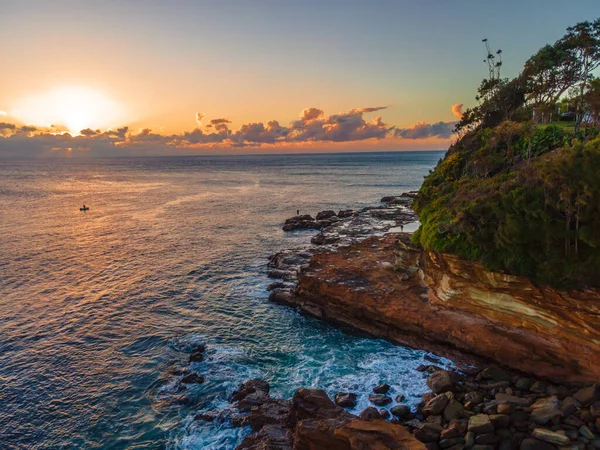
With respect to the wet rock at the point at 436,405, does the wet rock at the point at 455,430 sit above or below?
above

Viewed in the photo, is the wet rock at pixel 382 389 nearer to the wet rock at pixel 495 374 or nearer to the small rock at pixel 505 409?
the wet rock at pixel 495 374

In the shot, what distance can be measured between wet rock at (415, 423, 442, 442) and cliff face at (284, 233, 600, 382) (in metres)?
7.84

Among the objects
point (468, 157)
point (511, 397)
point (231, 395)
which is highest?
point (468, 157)

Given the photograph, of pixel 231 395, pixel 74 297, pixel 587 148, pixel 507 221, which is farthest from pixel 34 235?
pixel 587 148

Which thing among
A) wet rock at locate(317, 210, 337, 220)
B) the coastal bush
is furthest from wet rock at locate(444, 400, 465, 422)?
wet rock at locate(317, 210, 337, 220)

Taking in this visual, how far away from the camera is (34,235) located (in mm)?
57938

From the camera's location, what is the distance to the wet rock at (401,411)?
19.3m

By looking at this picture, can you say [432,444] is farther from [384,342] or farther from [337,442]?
[384,342]

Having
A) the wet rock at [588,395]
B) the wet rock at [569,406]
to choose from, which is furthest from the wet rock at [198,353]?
the wet rock at [588,395]

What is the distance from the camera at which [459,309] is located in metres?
24.7

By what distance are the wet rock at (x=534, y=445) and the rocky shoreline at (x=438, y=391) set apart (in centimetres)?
4

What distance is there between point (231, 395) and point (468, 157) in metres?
30.5

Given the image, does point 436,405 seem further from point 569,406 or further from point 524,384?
point 569,406

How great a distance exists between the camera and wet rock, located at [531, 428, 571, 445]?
1537 centimetres
